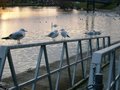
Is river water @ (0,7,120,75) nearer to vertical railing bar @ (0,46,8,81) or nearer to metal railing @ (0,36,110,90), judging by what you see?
metal railing @ (0,36,110,90)

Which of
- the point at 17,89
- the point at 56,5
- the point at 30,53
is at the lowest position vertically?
the point at 56,5

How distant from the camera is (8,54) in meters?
6.08

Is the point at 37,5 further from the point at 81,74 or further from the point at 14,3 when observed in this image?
the point at 81,74

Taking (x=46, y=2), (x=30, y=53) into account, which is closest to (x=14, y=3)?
(x=46, y=2)

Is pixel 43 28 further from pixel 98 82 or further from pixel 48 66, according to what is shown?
pixel 98 82

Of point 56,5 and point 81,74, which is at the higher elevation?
point 81,74

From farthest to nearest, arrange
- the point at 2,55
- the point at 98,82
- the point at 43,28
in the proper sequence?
the point at 43,28, the point at 2,55, the point at 98,82

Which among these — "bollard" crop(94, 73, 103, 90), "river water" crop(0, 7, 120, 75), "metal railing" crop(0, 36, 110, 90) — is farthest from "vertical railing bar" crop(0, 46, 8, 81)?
"river water" crop(0, 7, 120, 75)

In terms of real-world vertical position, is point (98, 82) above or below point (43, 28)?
above

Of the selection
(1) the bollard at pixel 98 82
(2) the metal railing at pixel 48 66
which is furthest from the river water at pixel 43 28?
(1) the bollard at pixel 98 82

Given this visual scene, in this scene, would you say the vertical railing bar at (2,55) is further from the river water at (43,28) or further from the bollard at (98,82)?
the river water at (43,28)

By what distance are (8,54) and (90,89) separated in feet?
6.49

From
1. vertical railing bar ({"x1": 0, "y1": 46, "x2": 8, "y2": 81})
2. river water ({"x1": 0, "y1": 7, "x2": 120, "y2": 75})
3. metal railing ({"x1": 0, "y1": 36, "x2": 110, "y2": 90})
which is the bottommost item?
river water ({"x1": 0, "y1": 7, "x2": 120, "y2": 75})

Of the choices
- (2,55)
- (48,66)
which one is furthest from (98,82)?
(48,66)
